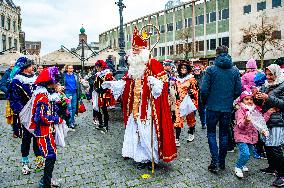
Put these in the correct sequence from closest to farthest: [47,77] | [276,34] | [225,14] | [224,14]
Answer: [47,77]
[276,34]
[225,14]
[224,14]

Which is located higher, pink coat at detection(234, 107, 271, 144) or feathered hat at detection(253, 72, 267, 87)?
feathered hat at detection(253, 72, 267, 87)

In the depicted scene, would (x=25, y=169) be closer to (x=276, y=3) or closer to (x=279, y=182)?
(x=279, y=182)

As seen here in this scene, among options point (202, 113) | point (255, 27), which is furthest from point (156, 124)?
point (255, 27)

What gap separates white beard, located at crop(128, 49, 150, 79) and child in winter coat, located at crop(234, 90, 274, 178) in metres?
1.92

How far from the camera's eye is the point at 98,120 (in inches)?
364

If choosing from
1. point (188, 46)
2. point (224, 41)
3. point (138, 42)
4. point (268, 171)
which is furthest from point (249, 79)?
point (188, 46)

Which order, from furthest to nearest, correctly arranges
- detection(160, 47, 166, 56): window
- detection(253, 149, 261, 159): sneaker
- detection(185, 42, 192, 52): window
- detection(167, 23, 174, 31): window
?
detection(160, 47, 166, 56): window → detection(167, 23, 174, 31): window → detection(185, 42, 192, 52): window → detection(253, 149, 261, 159): sneaker

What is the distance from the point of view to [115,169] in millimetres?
5488

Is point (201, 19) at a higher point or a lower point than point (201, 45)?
higher

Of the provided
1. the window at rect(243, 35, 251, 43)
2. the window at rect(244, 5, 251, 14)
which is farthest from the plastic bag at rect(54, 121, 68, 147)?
the window at rect(244, 5, 251, 14)

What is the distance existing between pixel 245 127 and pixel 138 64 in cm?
228

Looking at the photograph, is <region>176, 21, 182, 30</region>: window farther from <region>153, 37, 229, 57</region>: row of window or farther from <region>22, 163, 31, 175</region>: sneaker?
<region>22, 163, 31, 175</region>: sneaker

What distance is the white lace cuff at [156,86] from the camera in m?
5.27

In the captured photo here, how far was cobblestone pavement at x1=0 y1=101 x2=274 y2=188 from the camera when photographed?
16.0ft
